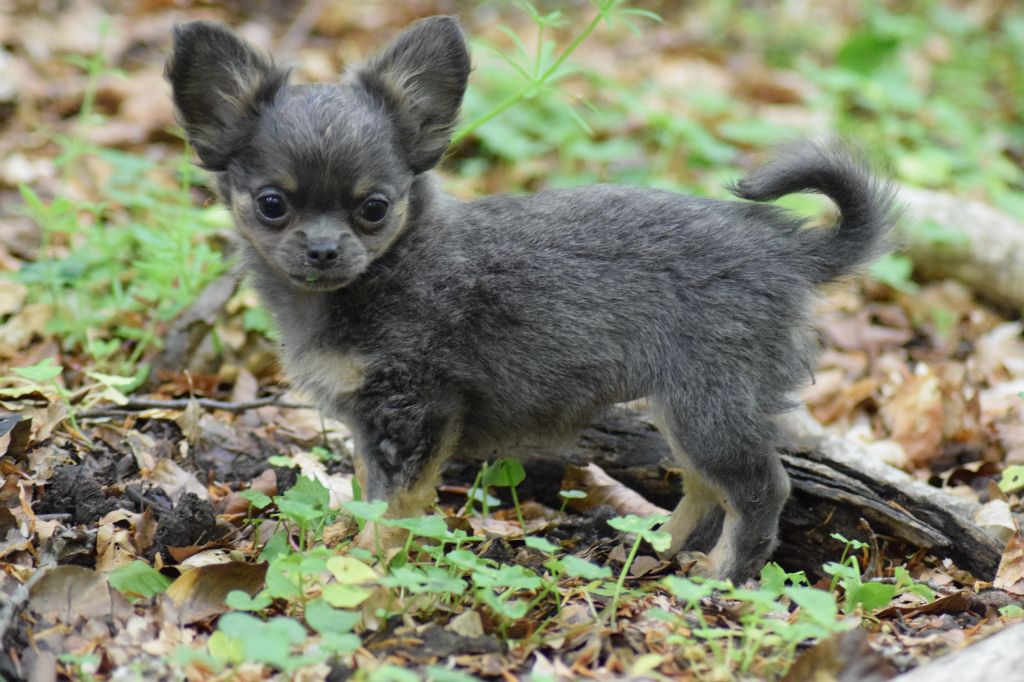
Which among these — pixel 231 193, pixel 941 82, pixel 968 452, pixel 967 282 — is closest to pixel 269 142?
pixel 231 193

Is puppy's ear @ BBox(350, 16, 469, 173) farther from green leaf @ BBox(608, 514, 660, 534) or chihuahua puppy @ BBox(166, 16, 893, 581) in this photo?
green leaf @ BBox(608, 514, 660, 534)

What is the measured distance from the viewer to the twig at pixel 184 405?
5059mm

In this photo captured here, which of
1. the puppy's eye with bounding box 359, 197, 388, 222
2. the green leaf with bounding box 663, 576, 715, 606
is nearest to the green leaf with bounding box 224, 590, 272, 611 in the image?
the green leaf with bounding box 663, 576, 715, 606

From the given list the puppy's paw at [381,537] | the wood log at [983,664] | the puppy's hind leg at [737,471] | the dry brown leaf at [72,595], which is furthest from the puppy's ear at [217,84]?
the wood log at [983,664]

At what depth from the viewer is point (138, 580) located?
12.2 feet

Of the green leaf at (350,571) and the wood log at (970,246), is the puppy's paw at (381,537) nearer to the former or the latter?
the green leaf at (350,571)

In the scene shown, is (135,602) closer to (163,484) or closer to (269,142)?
(163,484)

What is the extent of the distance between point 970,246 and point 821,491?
12.6ft

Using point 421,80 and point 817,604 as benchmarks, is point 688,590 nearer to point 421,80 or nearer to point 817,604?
point 817,604

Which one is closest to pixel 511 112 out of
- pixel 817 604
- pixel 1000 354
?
pixel 1000 354

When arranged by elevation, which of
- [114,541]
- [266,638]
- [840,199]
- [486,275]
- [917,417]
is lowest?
[917,417]

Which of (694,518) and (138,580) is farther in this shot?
(694,518)

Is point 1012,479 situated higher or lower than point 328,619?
lower

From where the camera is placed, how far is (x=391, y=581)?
3.32 metres
